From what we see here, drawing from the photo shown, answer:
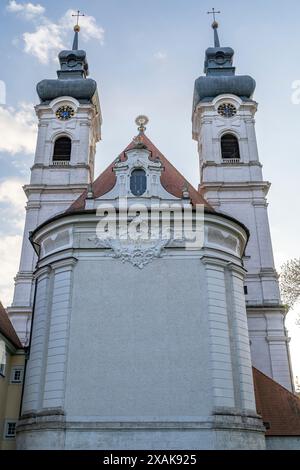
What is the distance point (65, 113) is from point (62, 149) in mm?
3352

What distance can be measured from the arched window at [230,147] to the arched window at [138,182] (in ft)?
53.6

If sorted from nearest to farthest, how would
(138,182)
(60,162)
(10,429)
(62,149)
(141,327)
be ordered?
(141,327)
(10,429)
(138,182)
(60,162)
(62,149)

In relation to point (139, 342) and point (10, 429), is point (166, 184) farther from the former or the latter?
point (10, 429)

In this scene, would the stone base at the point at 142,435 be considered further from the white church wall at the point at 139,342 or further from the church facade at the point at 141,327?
the white church wall at the point at 139,342

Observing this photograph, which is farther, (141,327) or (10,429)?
(10,429)

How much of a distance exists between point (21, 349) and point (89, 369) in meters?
5.84

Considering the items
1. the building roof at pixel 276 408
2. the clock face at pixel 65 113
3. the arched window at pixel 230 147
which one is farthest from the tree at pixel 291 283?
the clock face at pixel 65 113

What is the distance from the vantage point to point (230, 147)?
35969 mm

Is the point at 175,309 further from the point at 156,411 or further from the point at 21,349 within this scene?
the point at 21,349


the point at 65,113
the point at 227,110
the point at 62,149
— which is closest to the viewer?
the point at 62,149

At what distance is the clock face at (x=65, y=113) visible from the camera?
122ft

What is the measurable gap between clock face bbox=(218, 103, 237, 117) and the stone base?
85.9 ft

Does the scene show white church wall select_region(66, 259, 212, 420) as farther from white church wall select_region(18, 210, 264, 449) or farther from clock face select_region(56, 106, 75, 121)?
clock face select_region(56, 106, 75, 121)

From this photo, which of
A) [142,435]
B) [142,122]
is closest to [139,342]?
[142,435]
